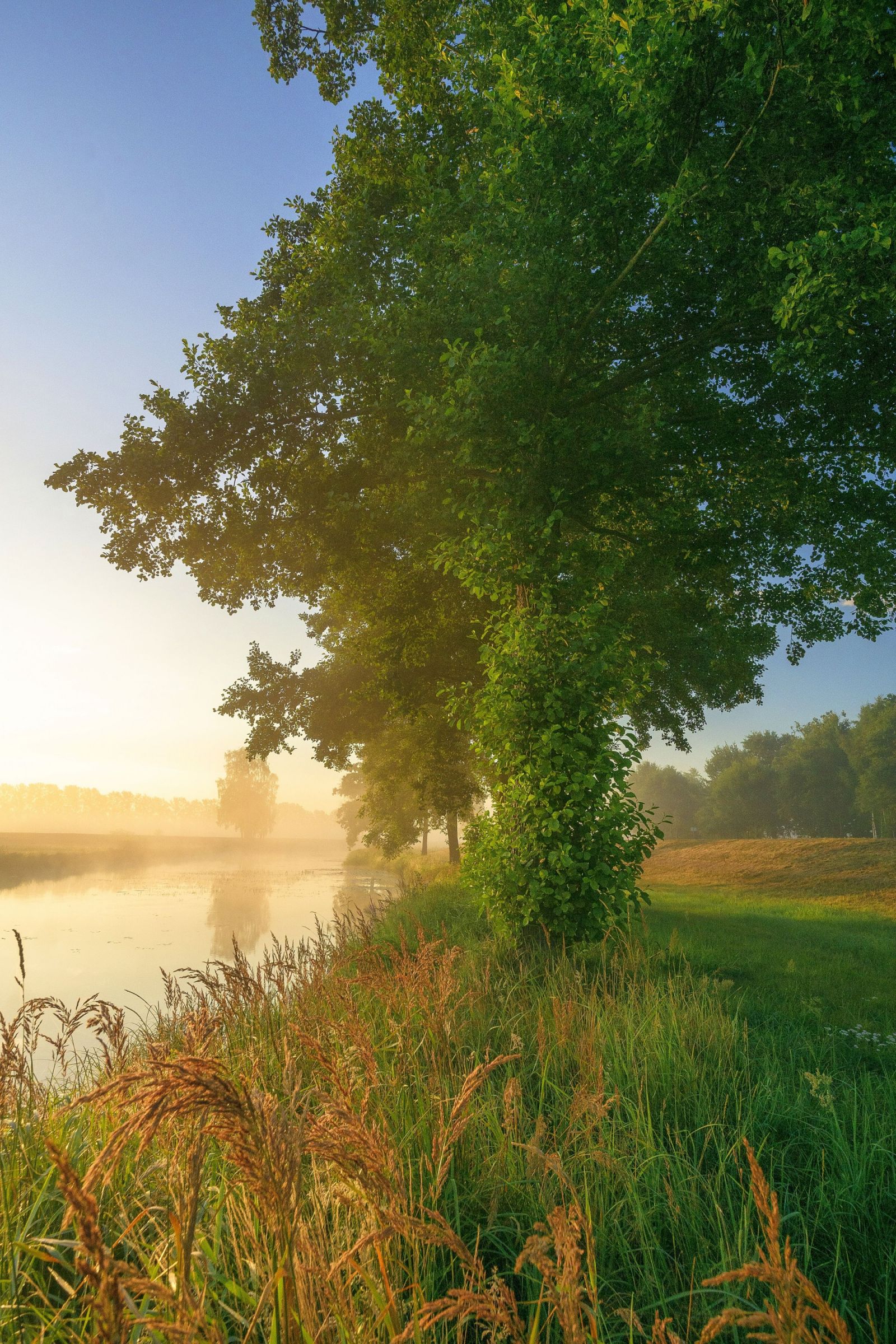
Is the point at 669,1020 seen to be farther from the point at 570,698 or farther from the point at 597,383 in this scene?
the point at 597,383

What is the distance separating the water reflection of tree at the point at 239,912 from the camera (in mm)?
16641

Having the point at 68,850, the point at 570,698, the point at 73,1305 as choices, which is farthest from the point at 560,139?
the point at 68,850

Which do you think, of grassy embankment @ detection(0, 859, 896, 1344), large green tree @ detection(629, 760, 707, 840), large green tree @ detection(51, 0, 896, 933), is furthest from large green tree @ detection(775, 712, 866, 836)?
grassy embankment @ detection(0, 859, 896, 1344)

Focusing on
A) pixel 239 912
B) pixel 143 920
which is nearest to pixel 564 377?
pixel 143 920

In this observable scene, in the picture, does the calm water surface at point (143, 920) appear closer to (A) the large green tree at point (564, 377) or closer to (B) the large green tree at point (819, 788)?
(A) the large green tree at point (564, 377)

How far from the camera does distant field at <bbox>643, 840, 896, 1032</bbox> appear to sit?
25.3 ft

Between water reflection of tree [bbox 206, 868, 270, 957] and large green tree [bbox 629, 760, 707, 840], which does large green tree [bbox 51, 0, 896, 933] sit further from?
large green tree [bbox 629, 760, 707, 840]

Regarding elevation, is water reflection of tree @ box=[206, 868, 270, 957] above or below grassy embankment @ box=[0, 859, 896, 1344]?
below

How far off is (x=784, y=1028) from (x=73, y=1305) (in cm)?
579

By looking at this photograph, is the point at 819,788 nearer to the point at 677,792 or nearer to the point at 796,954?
the point at 677,792

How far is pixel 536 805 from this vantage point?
8.15 m

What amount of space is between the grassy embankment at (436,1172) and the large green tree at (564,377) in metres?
3.24

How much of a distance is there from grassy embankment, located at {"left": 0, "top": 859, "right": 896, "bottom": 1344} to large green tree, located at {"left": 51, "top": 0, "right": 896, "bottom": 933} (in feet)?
10.6

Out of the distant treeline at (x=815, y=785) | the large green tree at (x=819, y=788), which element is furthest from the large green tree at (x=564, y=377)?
the large green tree at (x=819, y=788)
